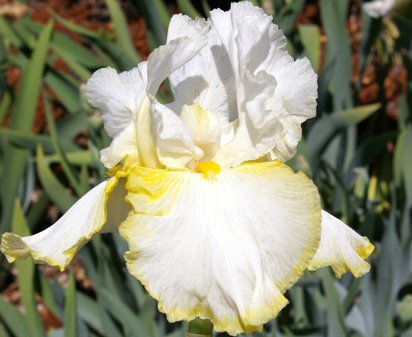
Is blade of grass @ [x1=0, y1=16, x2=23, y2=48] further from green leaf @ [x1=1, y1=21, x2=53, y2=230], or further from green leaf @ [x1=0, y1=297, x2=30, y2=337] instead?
green leaf @ [x1=0, y1=297, x2=30, y2=337]

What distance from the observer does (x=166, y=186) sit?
2.50ft

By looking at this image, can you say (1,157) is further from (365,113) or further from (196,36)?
(196,36)

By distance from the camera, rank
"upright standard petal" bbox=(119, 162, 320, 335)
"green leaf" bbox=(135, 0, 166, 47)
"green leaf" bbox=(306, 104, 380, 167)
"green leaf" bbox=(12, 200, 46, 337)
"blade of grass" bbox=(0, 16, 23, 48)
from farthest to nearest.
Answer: "blade of grass" bbox=(0, 16, 23, 48), "green leaf" bbox=(135, 0, 166, 47), "green leaf" bbox=(306, 104, 380, 167), "green leaf" bbox=(12, 200, 46, 337), "upright standard petal" bbox=(119, 162, 320, 335)

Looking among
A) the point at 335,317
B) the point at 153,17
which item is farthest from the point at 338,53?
the point at 335,317

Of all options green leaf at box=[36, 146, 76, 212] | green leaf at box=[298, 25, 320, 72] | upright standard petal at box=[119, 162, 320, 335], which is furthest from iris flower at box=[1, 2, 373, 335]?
green leaf at box=[298, 25, 320, 72]

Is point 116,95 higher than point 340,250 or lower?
higher

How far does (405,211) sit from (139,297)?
2.07 ft

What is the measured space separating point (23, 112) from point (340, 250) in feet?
4.21

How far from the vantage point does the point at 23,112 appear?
1928 mm

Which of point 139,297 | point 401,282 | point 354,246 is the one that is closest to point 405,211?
point 401,282

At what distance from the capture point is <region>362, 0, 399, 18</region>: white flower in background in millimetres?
2099

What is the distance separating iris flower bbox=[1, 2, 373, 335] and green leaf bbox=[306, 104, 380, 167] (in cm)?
90

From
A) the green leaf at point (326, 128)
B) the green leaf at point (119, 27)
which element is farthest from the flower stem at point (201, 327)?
the green leaf at point (119, 27)

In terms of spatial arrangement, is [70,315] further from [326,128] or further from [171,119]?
[326,128]
